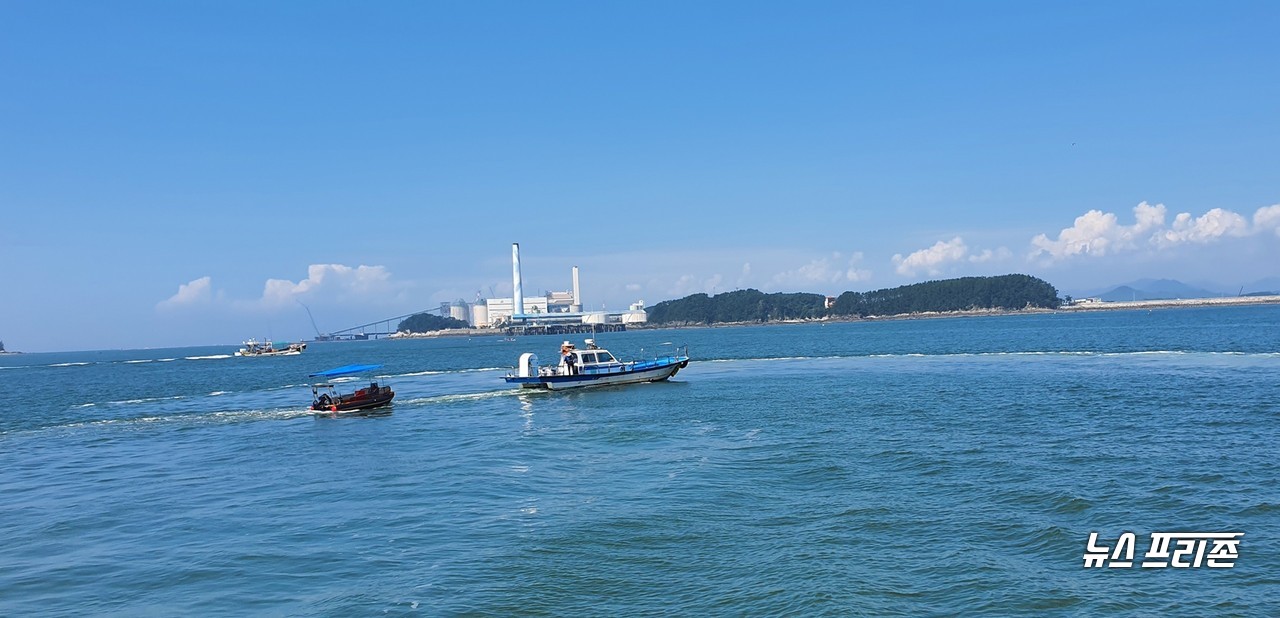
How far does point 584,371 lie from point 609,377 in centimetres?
244

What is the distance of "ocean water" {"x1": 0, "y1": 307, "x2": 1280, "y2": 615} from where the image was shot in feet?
51.8

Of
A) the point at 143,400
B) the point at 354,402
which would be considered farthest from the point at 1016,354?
the point at 143,400

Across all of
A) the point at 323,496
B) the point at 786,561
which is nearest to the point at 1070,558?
the point at 786,561

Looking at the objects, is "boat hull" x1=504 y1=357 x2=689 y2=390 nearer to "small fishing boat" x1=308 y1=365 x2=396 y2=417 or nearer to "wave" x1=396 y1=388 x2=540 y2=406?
"wave" x1=396 y1=388 x2=540 y2=406

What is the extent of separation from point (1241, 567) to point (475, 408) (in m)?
43.5

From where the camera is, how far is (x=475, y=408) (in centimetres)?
5291

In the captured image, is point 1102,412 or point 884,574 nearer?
point 884,574

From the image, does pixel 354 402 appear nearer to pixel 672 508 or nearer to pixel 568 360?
pixel 568 360

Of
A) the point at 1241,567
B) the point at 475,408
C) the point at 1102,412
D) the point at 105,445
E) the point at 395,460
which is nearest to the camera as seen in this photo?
the point at 1241,567

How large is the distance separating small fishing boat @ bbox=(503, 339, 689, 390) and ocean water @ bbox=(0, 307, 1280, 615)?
15591 millimetres

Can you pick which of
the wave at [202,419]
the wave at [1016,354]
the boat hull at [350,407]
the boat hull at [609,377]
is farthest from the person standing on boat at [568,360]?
the wave at [1016,354]

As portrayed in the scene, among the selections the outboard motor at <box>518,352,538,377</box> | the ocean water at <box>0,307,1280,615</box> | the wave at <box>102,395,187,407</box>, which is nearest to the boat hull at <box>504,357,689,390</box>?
the outboard motor at <box>518,352,538,377</box>

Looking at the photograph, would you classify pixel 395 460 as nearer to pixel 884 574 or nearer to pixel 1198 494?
pixel 884 574

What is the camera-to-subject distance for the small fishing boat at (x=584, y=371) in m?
64.1
